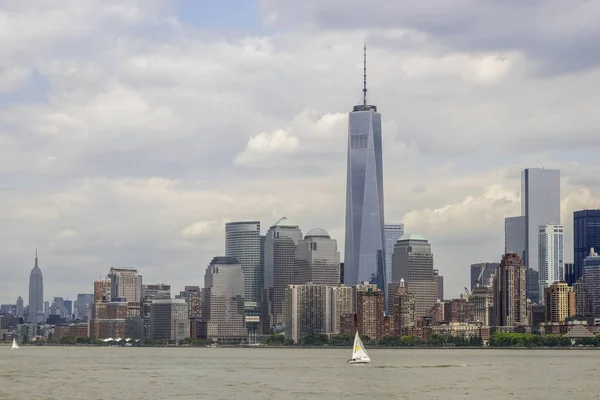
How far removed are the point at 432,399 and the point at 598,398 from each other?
60.4 ft

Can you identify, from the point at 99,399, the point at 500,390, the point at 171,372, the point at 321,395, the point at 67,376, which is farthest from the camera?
the point at 171,372

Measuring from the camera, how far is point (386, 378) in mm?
174750

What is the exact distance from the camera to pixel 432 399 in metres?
133

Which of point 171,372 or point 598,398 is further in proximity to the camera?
point 171,372

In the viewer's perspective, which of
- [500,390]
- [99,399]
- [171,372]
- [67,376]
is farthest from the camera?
[171,372]

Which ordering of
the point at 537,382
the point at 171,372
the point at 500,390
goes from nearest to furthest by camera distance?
the point at 500,390
the point at 537,382
the point at 171,372

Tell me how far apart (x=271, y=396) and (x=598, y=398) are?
3552 centimetres

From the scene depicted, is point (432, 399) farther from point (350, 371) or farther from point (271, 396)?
point (350, 371)

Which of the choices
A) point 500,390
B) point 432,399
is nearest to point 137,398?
point 432,399

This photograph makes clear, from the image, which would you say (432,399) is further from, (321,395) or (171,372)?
(171,372)

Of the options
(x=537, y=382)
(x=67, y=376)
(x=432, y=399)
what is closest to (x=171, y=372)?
(x=67, y=376)

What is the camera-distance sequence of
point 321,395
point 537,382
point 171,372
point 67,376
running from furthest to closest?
point 171,372 < point 67,376 < point 537,382 < point 321,395

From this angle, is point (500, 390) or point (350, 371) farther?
point (350, 371)

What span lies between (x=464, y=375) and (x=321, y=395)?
49621mm
